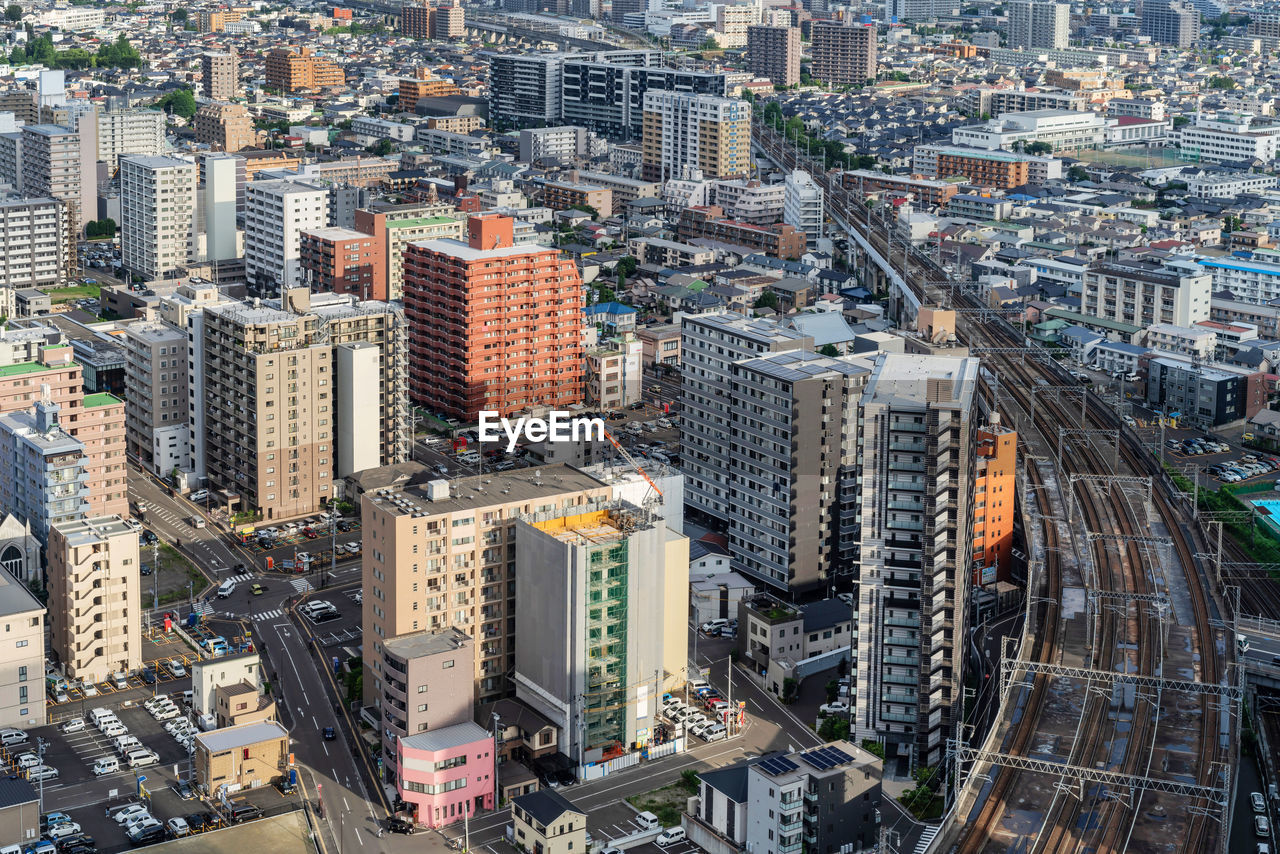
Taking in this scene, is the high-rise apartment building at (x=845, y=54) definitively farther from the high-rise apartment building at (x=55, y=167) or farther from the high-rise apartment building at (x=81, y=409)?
the high-rise apartment building at (x=81, y=409)

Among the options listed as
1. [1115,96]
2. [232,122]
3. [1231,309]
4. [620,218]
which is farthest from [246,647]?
[1115,96]

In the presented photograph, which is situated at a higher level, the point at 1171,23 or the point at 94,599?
the point at 1171,23

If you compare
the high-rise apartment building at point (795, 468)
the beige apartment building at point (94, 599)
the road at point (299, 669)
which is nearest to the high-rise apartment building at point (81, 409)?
the road at point (299, 669)

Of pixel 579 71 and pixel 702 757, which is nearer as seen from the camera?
pixel 702 757

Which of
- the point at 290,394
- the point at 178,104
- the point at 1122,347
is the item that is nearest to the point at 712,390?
the point at 290,394

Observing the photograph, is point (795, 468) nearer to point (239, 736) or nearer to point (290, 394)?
point (290, 394)

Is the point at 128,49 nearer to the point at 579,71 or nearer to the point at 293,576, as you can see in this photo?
the point at 579,71

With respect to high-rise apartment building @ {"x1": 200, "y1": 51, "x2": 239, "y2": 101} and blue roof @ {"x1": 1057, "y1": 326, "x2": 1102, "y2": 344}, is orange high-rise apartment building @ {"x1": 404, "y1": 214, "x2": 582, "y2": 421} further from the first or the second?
high-rise apartment building @ {"x1": 200, "y1": 51, "x2": 239, "y2": 101}
